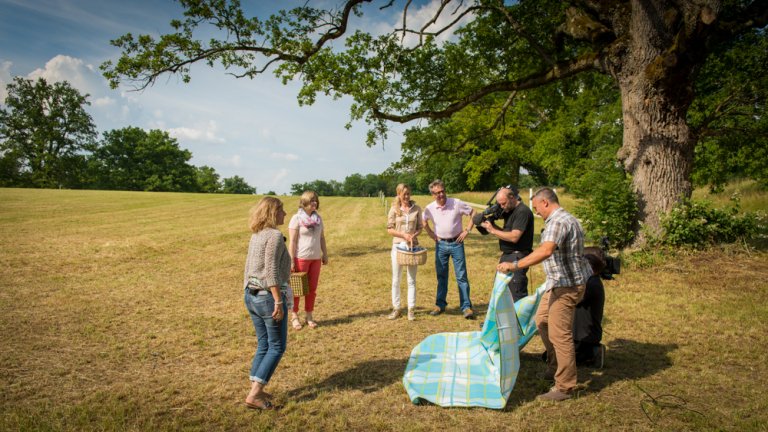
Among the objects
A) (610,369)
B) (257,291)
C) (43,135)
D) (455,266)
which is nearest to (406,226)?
(455,266)

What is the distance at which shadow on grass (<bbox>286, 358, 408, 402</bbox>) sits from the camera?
466cm

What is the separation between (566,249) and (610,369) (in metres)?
2.01

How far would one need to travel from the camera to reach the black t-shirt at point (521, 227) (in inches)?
226

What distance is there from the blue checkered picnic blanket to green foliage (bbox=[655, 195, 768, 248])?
6.87 meters

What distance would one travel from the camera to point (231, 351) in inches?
231

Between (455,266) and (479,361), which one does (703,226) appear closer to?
(455,266)

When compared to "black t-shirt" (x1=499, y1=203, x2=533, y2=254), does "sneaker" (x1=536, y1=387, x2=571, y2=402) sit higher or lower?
lower

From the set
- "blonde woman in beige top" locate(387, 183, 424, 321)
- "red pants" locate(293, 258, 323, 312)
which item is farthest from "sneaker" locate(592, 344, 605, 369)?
"red pants" locate(293, 258, 323, 312)

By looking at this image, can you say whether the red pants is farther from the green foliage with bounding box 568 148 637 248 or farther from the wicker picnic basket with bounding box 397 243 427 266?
the green foliage with bounding box 568 148 637 248

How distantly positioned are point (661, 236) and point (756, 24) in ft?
18.2

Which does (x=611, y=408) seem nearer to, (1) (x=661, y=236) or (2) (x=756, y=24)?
(1) (x=661, y=236)

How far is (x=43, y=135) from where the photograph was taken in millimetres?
65812

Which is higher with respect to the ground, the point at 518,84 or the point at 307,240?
the point at 518,84

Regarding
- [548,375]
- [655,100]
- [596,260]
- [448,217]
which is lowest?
[548,375]
